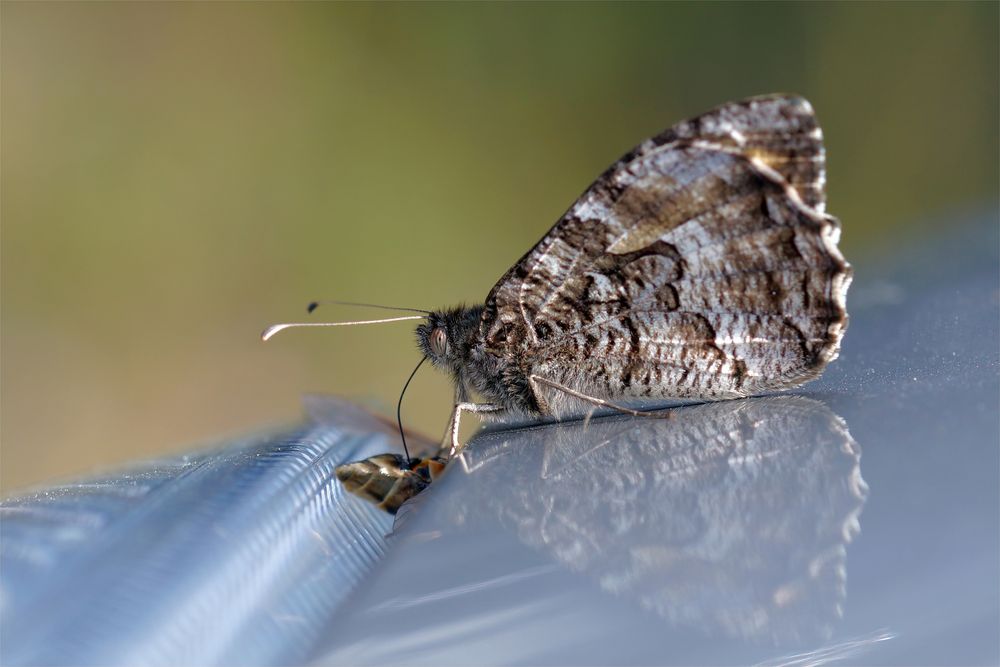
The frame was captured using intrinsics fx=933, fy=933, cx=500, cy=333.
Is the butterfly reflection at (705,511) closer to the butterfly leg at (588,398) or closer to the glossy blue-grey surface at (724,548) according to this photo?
the glossy blue-grey surface at (724,548)

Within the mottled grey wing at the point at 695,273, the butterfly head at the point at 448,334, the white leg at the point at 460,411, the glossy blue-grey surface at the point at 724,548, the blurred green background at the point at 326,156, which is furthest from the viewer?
the blurred green background at the point at 326,156

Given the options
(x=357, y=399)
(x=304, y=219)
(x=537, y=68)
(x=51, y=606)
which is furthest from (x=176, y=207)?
(x=51, y=606)

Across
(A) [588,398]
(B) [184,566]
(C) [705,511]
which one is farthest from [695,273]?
(B) [184,566]

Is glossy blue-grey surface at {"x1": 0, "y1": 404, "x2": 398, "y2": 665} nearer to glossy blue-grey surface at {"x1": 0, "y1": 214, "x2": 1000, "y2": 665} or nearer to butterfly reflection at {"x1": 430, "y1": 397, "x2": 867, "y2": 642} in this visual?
glossy blue-grey surface at {"x1": 0, "y1": 214, "x2": 1000, "y2": 665}

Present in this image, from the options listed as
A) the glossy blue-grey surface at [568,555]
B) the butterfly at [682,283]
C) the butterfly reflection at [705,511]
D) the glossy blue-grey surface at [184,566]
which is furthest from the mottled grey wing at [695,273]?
the glossy blue-grey surface at [184,566]

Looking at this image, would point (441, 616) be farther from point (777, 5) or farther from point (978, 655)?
point (777, 5)

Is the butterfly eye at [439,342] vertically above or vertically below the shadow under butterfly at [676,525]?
below

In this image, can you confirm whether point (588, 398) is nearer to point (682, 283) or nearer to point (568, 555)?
point (682, 283)
